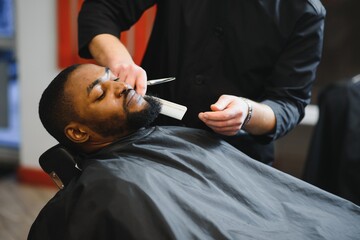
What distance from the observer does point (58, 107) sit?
4.33 ft

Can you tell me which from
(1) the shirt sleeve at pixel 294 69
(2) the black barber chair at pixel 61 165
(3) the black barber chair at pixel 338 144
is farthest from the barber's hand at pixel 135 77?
(3) the black barber chair at pixel 338 144

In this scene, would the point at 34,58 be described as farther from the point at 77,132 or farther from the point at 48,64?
the point at 77,132

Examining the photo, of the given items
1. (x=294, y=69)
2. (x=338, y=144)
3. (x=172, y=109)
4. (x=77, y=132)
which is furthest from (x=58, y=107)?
(x=338, y=144)

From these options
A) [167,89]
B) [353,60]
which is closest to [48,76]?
[167,89]

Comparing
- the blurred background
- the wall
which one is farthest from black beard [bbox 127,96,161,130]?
the wall

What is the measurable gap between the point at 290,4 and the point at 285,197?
0.56 meters

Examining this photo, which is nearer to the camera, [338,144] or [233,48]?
[233,48]

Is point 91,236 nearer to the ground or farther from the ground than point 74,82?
nearer to the ground

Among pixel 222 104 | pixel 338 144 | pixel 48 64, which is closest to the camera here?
pixel 222 104

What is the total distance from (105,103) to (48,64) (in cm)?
186

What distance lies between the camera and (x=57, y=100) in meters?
1.31

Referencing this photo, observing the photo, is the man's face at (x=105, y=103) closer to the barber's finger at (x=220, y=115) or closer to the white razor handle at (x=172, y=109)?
the white razor handle at (x=172, y=109)

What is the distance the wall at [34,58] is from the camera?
2.96 meters

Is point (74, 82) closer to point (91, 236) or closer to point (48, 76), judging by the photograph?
point (91, 236)
